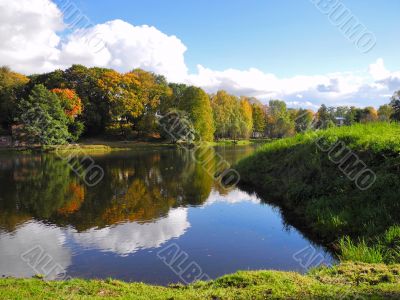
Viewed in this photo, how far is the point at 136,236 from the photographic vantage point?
13047 millimetres

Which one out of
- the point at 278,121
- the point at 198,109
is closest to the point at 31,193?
the point at 198,109

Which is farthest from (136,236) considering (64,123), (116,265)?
(64,123)

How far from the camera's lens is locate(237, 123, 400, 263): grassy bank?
10.1 metres

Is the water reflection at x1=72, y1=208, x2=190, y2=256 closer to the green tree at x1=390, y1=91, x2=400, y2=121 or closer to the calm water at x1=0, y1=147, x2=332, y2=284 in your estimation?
the calm water at x1=0, y1=147, x2=332, y2=284

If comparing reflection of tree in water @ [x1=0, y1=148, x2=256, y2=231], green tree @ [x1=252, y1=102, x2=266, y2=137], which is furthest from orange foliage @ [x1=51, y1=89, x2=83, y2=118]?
green tree @ [x1=252, y1=102, x2=266, y2=137]

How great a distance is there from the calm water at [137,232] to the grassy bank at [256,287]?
1.78 metres

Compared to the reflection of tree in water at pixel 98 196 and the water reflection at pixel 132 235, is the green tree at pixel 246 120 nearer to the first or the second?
the reflection of tree in water at pixel 98 196

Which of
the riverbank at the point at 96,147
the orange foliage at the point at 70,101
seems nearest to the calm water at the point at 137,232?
the riverbank at the point at 96,147

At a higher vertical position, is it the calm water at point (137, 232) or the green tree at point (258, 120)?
the green tree at point (258, 120)

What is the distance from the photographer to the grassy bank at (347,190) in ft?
33.3

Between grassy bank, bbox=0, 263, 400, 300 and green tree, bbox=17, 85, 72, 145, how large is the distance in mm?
54496

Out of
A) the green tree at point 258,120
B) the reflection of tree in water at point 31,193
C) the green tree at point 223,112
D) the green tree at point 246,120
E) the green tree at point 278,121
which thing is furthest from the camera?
the green tree at point 258,120

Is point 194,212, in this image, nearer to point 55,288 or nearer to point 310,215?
point 310,215

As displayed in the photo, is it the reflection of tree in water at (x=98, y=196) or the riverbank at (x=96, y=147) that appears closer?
the reflection of tree in water at (x=98, y=196)
